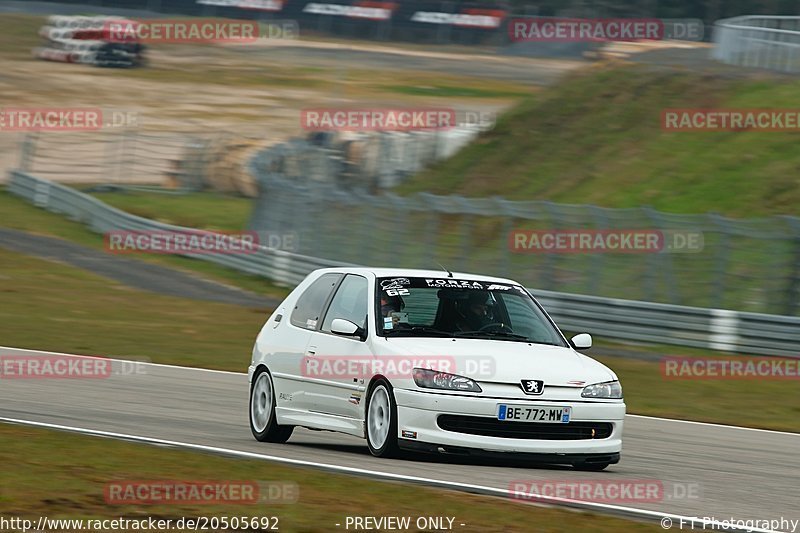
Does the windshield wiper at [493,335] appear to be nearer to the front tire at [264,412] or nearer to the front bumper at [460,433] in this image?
the front bumper at [460,433]

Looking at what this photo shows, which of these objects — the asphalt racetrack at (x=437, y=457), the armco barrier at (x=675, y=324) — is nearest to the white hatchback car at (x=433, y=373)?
the asphalt racetrack at (x=437, y=457)

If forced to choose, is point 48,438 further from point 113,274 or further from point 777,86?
point 777,86

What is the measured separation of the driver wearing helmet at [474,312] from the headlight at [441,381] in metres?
0.87

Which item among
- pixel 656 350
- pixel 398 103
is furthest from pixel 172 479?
pixel 398 103

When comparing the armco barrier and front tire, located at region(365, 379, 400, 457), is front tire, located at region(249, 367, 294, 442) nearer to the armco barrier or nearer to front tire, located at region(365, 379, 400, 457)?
front tire, located at region(365, 379, 400, 457)

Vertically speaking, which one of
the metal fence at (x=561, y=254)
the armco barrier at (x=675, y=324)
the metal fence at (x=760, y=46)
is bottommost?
the armco barrier at (x=675, y=324)

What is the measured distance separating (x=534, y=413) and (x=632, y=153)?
2837 cm

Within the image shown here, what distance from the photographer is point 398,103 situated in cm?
6506

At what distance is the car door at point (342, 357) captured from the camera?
10.4 metres

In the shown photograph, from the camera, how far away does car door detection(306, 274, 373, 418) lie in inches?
409

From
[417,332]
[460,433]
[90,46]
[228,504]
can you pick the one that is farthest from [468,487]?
[90,46]

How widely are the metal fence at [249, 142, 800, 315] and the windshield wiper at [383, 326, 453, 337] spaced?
41.2 feet

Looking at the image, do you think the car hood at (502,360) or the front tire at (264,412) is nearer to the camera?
the car hood at (502,360)

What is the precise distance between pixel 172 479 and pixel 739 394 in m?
11.3
